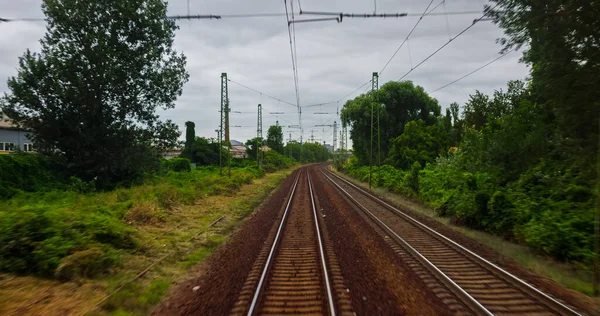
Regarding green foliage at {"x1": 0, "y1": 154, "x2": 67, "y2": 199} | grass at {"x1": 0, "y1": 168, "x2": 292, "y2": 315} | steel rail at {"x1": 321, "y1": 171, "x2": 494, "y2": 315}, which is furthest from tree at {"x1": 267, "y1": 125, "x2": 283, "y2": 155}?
steel rail at {"x1": 321, "y1": 171, "x2": 494, "y2": 315}

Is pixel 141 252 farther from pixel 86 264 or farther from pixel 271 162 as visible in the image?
pixel 271 162

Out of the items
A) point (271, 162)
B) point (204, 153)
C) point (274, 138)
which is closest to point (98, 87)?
point (204, 153)

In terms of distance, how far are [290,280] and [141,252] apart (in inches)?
177

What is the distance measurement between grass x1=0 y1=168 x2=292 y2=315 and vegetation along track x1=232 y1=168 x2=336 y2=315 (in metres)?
1.72

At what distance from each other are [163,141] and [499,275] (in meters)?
23.0

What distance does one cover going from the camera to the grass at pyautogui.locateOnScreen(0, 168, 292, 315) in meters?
5.56

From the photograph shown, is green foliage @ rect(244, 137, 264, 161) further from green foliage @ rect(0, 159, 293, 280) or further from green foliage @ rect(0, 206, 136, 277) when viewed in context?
green foliage @ rect(0, 206, 136, 277)

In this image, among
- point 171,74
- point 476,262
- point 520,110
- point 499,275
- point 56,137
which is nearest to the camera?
point 499,275

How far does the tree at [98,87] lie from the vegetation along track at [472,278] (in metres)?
18.7

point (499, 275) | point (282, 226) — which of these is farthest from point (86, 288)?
point (499, 275)

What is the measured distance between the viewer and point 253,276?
23.5 feet

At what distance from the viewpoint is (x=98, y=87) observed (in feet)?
69.2

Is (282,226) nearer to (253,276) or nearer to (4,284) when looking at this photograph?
(253,276)

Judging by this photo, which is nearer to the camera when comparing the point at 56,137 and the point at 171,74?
the point at 56,137
